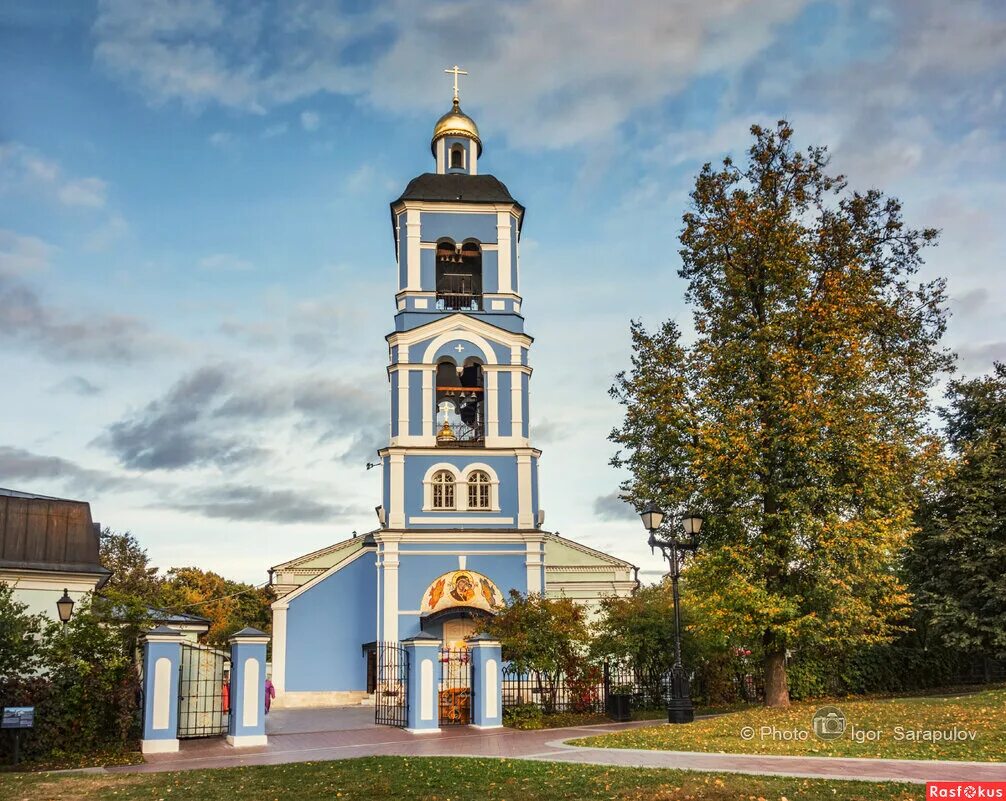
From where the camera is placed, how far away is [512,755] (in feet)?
47.2

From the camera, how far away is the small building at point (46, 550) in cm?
2222

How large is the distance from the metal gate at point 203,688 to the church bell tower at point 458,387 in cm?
1031

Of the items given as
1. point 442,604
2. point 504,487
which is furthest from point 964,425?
point 442,604

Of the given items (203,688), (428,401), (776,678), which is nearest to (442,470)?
(428,401)

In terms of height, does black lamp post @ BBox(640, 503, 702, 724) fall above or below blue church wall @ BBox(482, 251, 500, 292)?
below

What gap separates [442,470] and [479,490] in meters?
1.36

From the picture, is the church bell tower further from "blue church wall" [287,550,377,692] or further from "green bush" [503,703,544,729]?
"green bush" [503,703,544,729]

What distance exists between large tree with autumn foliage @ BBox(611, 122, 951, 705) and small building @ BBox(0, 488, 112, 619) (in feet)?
43.2

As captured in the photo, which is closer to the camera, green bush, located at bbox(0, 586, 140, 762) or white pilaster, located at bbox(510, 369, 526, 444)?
green bush, located at bbox(0, 586, 140, 762)

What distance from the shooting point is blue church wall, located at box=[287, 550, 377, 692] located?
31.1 metres

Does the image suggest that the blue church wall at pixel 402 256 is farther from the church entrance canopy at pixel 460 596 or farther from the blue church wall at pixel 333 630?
the church entrance canopy at pixel 460 596

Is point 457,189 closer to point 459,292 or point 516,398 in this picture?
point 459,292

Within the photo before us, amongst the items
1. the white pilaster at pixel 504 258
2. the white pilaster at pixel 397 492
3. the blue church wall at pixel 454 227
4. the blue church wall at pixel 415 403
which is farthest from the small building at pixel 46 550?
the white pilaster at pixel 504 258

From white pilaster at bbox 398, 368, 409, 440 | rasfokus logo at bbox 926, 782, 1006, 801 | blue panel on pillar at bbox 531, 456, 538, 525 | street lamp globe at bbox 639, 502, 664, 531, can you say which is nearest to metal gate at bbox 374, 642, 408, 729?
street lamp globe at bbox 639, 502, 664, 531
